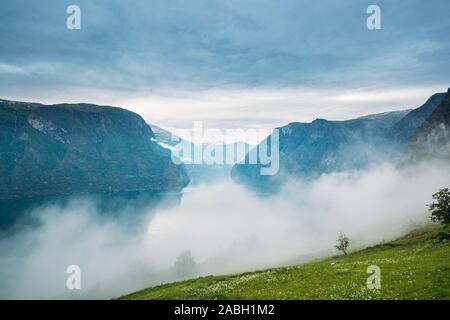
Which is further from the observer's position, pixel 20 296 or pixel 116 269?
pixel 116 269

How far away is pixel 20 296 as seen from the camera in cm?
14288

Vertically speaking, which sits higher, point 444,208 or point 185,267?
point 444,208

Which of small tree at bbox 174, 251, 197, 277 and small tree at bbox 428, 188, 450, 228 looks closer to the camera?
small tree at bbox 428, 188, 450, 228

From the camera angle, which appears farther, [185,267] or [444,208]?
[185,267]

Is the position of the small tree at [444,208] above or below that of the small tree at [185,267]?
above

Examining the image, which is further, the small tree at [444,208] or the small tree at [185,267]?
the small tree at [185,267]

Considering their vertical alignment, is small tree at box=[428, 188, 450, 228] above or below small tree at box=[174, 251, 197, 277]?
above
